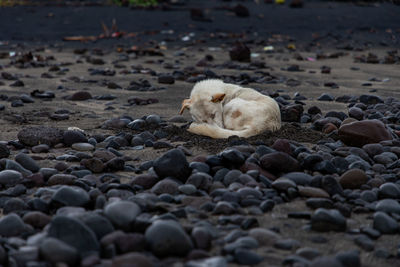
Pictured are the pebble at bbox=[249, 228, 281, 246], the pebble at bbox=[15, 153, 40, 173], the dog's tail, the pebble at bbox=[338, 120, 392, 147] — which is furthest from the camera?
the dog's tail

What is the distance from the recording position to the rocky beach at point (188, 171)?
7.68 feet

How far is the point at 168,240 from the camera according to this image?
2.29 m

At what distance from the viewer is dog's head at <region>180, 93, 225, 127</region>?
459cm

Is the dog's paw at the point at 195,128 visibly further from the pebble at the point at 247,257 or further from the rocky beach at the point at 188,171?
the pebble at the point at 247,257

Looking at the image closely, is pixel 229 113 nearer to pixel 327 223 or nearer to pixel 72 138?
pixel 72 138

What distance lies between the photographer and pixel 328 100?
6.61 metres

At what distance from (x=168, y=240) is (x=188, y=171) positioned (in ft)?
3.71

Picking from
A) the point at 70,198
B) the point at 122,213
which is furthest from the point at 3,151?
the point at 122,213

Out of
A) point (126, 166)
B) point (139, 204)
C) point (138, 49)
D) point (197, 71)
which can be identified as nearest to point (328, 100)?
point (197, 71)

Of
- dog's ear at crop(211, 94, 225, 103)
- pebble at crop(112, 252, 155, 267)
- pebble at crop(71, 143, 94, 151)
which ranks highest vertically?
dog's ear at crop(211, 94, 225, 103)

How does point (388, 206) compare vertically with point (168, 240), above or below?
below

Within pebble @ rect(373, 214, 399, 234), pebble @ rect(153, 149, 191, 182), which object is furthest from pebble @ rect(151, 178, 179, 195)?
pebble @ rect(373, 214, 399, 234)

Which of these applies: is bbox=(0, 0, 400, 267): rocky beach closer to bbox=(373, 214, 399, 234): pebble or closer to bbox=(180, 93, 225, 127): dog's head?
bbox=(373, 214, 399, 234): pebble

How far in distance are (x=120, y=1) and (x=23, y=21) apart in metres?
3.25
